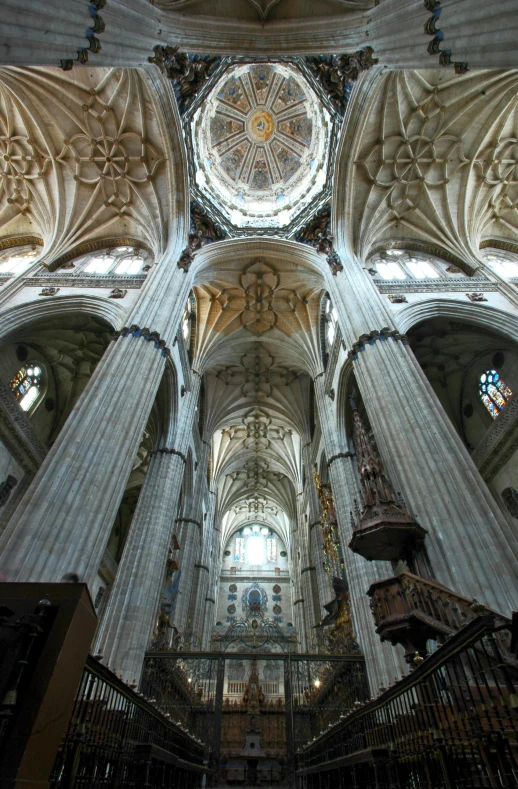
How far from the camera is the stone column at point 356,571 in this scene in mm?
9617

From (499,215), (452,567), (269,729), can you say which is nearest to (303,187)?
(499,215)

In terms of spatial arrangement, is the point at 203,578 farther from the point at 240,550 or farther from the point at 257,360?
the point at 240,550

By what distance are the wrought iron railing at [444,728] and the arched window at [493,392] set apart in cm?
1125

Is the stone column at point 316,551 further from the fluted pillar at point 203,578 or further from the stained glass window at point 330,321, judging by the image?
the stained glass window at point 330,321

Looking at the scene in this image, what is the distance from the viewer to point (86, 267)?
1609 cm

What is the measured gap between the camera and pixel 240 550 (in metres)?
39.0

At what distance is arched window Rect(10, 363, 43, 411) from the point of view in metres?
14.1

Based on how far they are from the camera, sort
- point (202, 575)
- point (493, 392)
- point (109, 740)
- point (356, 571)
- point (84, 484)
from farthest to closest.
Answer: point (202, 575), point (493, 392), point (356, 571), point (84, 484), point (109, 740)

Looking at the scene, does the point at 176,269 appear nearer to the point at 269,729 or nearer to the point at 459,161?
the point at 459,161

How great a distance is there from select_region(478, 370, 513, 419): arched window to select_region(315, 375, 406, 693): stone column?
549 cm

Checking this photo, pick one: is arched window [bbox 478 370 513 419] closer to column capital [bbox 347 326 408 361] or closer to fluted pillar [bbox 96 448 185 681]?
column capital [bbox 347 326 408 361]

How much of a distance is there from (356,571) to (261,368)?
579 inches

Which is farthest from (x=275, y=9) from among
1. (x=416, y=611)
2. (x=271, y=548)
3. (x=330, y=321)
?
(x=271, y=548)

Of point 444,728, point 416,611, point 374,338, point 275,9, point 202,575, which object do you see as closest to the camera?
point 444,728
